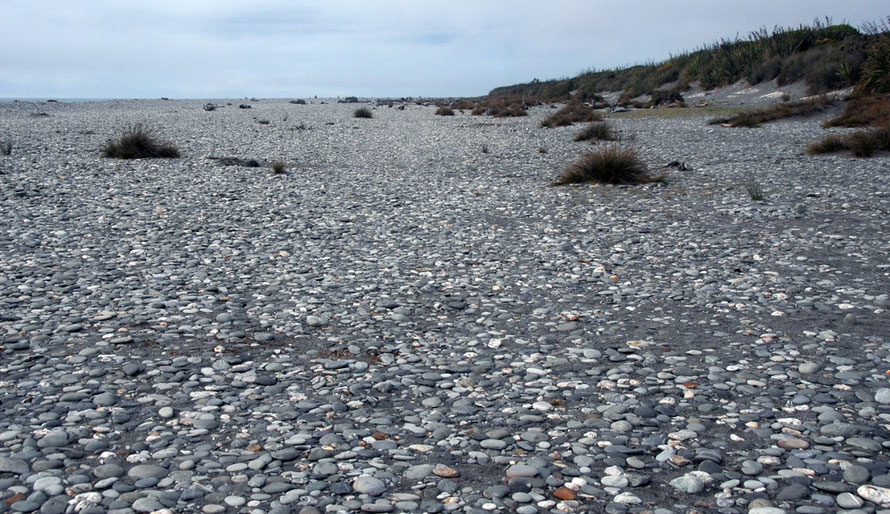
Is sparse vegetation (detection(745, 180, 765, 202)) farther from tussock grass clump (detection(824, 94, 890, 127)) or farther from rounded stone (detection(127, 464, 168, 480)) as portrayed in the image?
rounded stone (detection(127, 464, 168, 480))

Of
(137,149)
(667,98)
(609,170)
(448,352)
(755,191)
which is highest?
(667,98)

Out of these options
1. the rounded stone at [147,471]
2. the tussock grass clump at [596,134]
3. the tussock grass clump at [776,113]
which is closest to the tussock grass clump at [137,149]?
the tussock grass clump at [596,134]

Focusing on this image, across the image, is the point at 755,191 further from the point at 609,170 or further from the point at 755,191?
the point at 609,170

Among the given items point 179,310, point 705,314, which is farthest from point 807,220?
point 179,310

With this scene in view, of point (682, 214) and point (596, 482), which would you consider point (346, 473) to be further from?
point (682, 214)

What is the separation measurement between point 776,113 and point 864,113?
395 cm

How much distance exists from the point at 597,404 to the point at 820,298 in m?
3.19

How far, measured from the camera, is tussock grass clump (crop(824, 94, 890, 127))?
65.6 ft

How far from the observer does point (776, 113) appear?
2472cm

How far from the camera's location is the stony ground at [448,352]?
351 centimetres

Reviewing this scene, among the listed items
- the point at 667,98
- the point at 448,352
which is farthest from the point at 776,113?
the point at 448,352

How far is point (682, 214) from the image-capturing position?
1055 cm

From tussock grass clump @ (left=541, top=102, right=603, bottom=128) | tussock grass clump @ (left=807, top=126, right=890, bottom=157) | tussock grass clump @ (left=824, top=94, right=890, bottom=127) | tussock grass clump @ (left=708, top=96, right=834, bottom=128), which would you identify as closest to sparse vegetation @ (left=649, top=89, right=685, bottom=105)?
tussock grass clump @ (left=541, top=102, right=603, bottom=128)

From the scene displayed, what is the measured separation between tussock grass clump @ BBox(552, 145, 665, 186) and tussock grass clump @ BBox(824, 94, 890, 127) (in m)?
9.87
